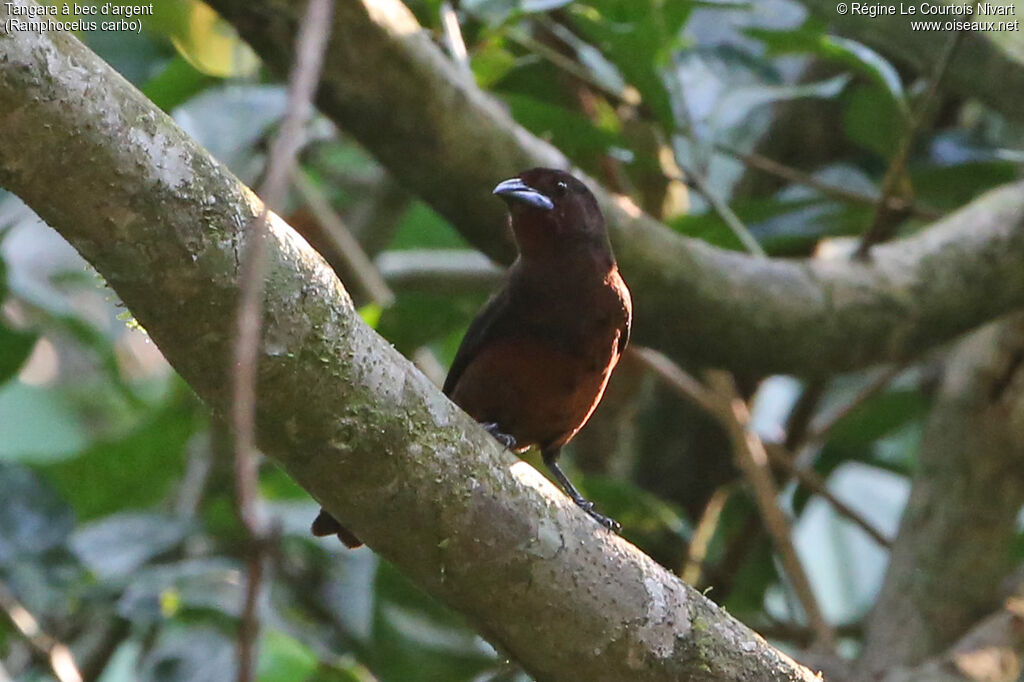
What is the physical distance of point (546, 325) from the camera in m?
2.82

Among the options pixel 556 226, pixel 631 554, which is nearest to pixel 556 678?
pixel 631 554

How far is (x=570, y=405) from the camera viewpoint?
114 inches

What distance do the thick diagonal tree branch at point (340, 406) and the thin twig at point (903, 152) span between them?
5.38 feet

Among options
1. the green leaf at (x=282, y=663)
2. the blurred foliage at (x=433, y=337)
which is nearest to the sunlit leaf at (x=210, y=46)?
the blurred foliage at (x=433, y=337)

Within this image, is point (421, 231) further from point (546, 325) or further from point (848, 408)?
point (546, 325)

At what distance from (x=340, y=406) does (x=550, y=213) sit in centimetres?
132

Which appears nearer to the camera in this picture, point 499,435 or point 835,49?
point 499,435

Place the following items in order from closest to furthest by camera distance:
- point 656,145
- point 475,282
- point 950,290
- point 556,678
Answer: point 556,678 < point 950,290 < point 656,145 < point 475,282

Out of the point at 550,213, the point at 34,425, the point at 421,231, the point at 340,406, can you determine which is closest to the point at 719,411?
the point at 550,213

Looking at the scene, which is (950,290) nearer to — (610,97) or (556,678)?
(610,97)

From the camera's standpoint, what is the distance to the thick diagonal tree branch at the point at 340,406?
1448 mm

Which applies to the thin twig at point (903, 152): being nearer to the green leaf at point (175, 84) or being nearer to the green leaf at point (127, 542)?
the green leaf at point (175, 84)

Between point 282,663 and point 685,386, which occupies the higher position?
point 685,386

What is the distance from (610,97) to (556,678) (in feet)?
7.95
